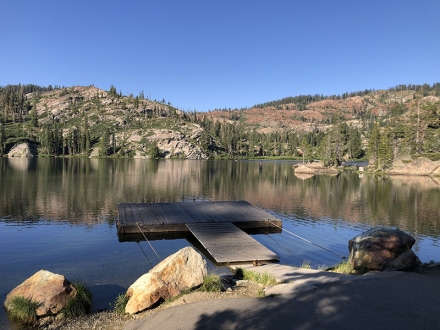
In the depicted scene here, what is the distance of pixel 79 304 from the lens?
39.9 feet

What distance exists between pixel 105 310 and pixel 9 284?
628cm

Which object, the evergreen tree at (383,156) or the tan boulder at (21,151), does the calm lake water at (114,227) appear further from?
the tan boulder at (21,151)

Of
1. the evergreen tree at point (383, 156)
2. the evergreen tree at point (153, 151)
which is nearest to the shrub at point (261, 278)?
the evergreen tree at point (383, 156)

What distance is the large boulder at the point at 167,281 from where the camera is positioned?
11555mm

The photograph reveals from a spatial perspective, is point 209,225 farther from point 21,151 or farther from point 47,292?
point 21,151

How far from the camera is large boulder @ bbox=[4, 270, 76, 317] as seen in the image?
11.8 metres

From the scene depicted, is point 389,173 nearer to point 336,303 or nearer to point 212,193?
point 212,193

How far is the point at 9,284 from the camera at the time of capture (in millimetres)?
15469

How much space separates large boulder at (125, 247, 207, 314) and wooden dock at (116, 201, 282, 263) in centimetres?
629

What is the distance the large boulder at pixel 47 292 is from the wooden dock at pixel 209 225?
29.1 ft

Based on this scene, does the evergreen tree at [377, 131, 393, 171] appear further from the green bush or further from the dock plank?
the green bush

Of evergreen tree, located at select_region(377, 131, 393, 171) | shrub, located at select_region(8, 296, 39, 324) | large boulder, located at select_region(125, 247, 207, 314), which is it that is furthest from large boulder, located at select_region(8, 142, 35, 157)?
large boulder, located at select_region(125, 247, 207, 314)

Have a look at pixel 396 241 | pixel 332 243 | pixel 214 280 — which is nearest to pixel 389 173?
pixel 332 243

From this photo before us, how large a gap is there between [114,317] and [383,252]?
11930 millimetres
